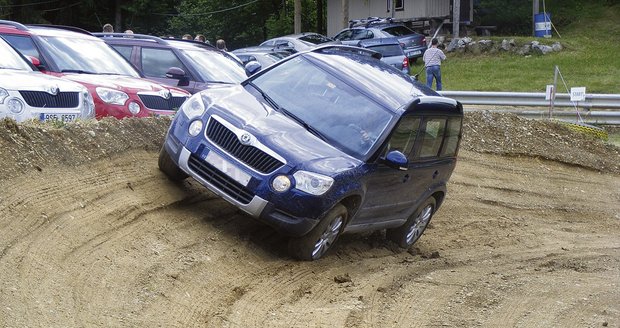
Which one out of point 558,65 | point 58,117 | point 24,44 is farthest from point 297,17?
point 58,117

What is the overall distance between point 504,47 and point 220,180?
2977 centimetres

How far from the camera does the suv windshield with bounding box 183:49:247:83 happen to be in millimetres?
15392

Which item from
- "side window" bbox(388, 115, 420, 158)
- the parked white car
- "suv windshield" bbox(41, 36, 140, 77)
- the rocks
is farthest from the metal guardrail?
the rocks

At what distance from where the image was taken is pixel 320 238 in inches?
376

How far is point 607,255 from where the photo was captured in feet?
42.2

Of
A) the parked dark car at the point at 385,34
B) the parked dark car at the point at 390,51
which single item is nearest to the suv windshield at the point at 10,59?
the parked dark car at the point at 390,51

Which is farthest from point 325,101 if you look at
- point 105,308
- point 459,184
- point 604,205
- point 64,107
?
→ point 604,205

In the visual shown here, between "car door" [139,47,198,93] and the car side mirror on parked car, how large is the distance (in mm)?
603

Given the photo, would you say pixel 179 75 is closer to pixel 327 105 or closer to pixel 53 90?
pixel 53 90

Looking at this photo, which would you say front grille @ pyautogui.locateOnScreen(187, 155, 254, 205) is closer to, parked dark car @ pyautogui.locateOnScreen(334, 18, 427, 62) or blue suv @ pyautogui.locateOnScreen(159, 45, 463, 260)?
blue suv @ pyautogui.locateOnScreen(159, 45, 463, 260)

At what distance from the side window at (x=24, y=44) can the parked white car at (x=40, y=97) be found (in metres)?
1.16

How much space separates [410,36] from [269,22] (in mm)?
15458

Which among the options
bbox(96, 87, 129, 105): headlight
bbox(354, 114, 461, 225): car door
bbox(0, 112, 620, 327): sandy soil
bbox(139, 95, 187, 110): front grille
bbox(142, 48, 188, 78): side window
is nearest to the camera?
bbox(0, 112, 620, 327): sandy soil

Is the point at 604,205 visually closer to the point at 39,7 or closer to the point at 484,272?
the point at 484,272
